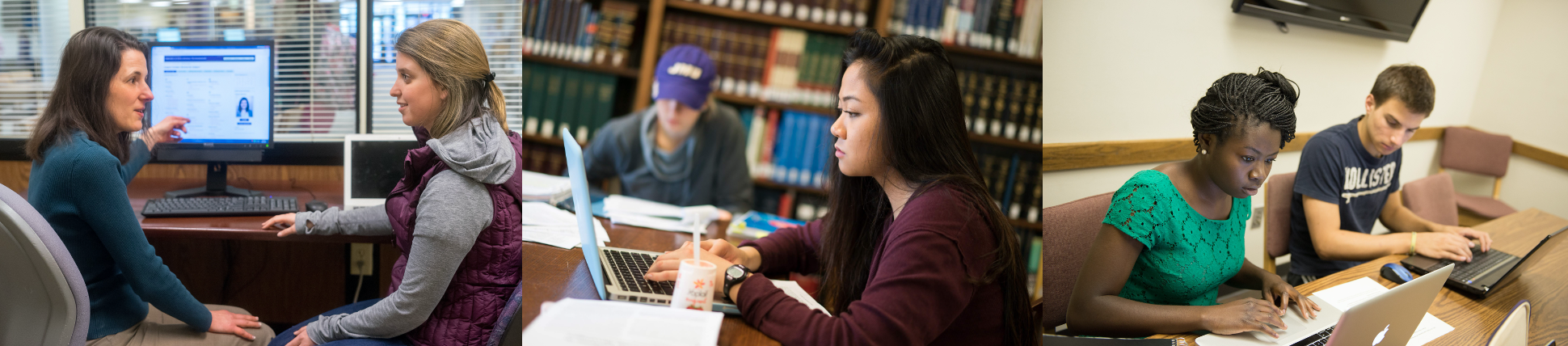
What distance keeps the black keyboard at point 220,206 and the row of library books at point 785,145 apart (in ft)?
6.39

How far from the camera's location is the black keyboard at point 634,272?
2.64 ft

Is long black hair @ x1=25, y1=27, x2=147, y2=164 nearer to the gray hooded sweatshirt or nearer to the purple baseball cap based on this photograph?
the gray hooded sweatshirt

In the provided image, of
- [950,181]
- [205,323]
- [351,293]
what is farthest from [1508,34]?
[205,323]

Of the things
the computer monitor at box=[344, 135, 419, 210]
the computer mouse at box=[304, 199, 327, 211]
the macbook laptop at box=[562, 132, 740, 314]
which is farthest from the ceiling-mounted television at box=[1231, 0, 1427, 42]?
the computer mouse at box=[304, 199, 327, 211]

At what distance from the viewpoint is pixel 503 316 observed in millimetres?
1002

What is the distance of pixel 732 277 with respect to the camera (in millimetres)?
849

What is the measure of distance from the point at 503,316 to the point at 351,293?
271 mm

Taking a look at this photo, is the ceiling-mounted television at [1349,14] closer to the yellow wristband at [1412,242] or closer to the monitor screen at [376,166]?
the yellow wristband at [1412,242]

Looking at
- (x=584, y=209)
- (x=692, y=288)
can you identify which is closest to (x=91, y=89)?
(x=584, y=209)

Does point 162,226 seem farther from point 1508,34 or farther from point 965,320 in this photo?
point 1508,34

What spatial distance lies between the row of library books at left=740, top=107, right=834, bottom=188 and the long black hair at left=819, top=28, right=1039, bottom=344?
183 cm

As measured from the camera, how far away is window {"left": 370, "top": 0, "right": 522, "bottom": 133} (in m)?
0.94

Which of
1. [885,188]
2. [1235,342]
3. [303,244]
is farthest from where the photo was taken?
[303,244]

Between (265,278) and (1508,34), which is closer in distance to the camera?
(1508,34)
